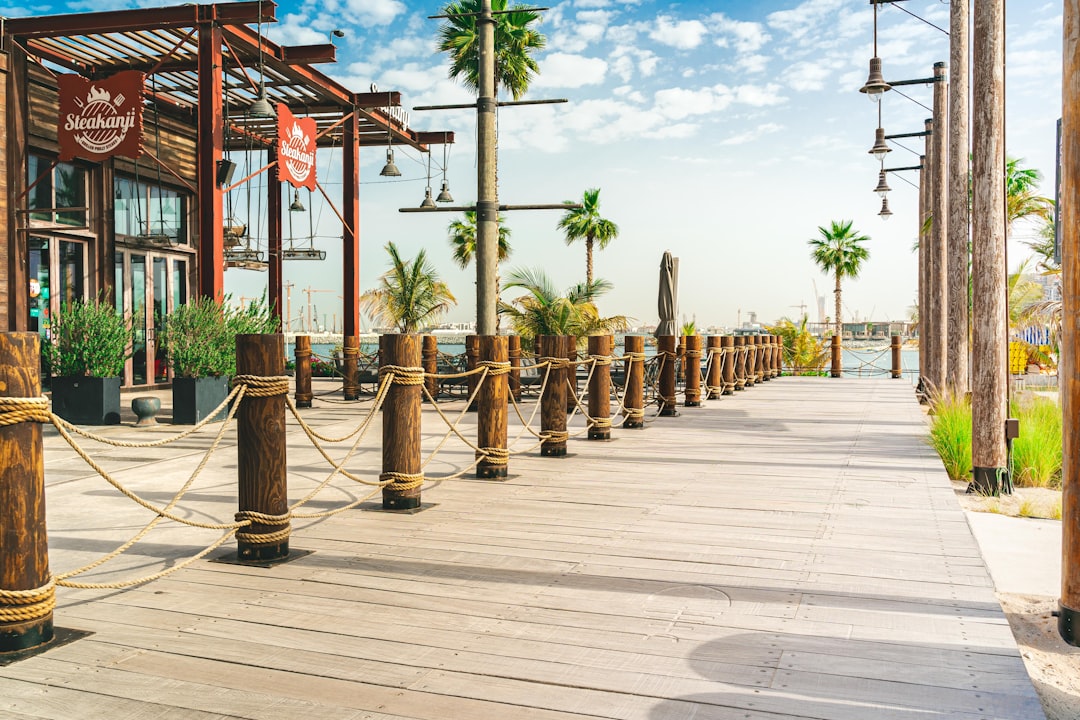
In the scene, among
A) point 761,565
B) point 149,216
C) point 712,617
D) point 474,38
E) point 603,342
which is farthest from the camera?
point 474,38

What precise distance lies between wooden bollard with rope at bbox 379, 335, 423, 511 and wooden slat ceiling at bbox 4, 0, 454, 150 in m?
8.95

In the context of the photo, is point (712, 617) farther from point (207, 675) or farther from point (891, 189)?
point (891, 189)

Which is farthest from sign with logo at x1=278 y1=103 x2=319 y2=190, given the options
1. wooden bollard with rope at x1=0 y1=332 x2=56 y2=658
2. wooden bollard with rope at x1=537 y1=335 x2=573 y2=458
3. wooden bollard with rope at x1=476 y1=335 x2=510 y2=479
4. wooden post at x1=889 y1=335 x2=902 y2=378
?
wooden post at x1=889 y1=335 x2=902 y2=378

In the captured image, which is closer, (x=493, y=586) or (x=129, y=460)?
(x=493, y=586)

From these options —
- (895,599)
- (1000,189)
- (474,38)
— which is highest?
(474,38)

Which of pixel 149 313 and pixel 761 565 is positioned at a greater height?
pixel 149 313

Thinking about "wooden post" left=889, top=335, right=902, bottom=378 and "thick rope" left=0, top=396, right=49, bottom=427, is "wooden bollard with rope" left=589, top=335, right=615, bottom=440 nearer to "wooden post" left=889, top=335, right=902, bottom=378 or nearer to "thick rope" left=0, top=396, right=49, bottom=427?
"thick rope" left=0, top=396, right=49, bottom=427

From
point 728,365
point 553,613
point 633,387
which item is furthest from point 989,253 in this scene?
point 728,365

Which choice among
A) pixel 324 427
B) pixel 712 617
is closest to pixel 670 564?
pixel 712 617

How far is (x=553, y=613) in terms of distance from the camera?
11.9ft

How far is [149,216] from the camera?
695 inches

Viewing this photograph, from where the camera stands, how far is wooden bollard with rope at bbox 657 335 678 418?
12750 millimetres

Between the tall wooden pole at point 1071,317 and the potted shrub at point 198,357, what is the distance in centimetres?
967

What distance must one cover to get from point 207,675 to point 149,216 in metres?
16.7
